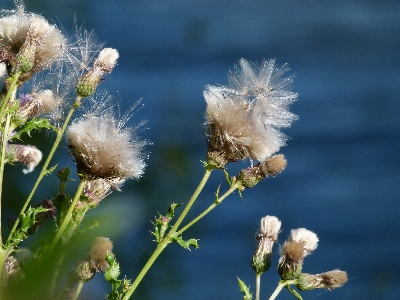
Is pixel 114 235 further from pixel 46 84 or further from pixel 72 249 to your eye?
pixel 46 84

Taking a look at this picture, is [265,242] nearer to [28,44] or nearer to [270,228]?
[270,228]

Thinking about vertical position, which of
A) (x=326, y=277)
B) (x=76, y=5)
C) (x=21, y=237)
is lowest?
(x=21, y=237)

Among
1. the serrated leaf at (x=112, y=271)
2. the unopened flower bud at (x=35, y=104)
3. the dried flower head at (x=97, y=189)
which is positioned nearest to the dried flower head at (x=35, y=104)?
the unopened flower bud at (x=35, y=104)

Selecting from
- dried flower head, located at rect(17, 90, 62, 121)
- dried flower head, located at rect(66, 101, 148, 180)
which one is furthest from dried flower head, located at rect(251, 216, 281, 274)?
dried flower head, located at rect(17, 90, 62, 121)

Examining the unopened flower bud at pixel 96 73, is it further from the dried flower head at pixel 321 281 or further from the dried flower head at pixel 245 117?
the dried flower head at pixel 321 281

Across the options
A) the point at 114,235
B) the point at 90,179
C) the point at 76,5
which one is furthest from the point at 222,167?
the point at 76,5

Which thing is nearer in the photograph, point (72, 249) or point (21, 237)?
point (72, 249)
